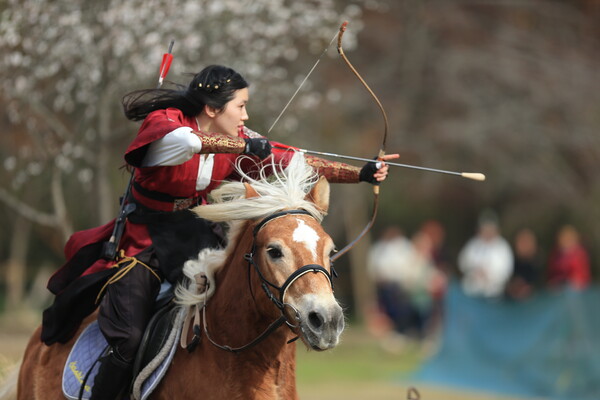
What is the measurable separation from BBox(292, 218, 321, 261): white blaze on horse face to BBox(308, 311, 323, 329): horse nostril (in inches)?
11.6

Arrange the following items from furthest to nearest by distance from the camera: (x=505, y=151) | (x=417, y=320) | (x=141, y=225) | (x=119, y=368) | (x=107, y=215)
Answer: (x=505, y=151) → (x=417, y=320) → (x=107, y=215) → (x=141, y=225) → (x=119, y=368)

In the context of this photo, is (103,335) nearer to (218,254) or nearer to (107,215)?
(218,254)

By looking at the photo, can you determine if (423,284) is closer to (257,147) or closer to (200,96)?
(200,96)

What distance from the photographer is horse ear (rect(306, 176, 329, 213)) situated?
4797mm

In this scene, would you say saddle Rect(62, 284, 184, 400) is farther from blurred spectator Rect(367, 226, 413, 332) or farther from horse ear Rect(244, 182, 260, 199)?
blurred spectator Rect(367, 226, 413, 332)

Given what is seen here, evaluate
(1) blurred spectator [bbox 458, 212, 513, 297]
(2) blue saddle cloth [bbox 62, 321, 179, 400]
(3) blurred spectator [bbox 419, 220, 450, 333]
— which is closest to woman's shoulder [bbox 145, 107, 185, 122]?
(2) blue saddle cloth [bbox 62, 321, 179, 400]

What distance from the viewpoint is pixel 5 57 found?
8.95 m

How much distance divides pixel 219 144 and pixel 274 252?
25.1 inches

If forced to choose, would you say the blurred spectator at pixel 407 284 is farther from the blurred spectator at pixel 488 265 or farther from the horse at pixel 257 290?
the horse at pixel 257 290

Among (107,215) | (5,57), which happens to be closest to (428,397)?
(107,215)

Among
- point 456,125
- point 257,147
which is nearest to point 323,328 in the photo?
point 257,147

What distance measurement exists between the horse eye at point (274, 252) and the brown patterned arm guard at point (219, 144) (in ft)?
1.88

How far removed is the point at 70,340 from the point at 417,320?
13.5m

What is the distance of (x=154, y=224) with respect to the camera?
5266 millimetres
